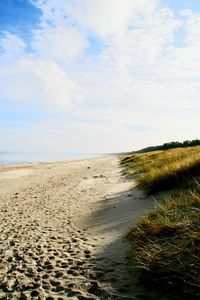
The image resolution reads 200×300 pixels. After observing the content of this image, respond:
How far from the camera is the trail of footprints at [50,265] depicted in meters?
4.05

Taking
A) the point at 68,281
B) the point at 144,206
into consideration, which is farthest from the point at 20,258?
the point at 144,206

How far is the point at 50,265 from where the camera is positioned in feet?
16.3

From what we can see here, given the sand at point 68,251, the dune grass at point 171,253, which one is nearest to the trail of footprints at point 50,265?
the sand at point 68,251

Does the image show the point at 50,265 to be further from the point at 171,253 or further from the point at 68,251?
the point at 171,253

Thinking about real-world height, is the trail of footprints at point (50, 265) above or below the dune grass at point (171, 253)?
below

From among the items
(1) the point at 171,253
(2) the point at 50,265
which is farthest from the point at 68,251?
(1) the point at 171,253

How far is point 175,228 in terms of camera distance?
16.1 ft

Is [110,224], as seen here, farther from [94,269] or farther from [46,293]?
[46,293]

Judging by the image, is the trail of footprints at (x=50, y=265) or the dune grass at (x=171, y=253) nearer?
the dune grass at (x=171, y=253)

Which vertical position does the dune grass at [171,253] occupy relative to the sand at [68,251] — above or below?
above

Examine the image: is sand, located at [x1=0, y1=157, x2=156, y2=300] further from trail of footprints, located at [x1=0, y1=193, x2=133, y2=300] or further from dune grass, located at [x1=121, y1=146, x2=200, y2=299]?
dune grass, located at [x1=121, y1=146, x2=200, y2=299]

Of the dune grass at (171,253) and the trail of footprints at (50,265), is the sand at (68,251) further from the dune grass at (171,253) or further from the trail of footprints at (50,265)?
the dune grass at (171,253)

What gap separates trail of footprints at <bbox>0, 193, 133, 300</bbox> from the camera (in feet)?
13.3

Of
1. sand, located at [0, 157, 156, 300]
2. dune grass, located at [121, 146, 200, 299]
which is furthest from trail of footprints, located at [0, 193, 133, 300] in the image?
dune grass, located at [121, 146, 200, 299]
